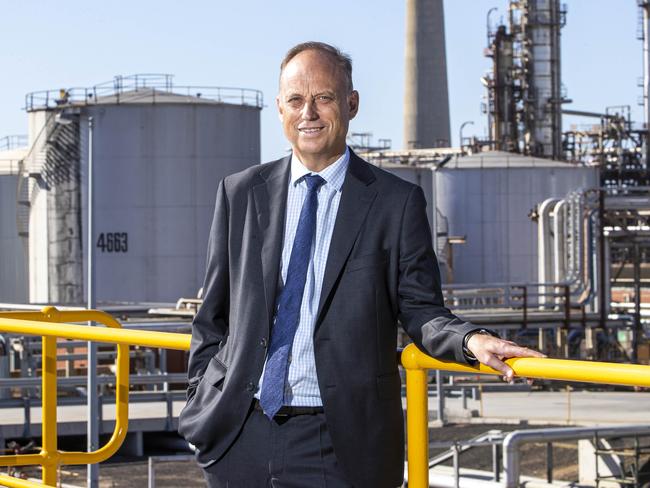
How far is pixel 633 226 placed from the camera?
42.3 m

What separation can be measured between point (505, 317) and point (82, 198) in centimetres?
1209

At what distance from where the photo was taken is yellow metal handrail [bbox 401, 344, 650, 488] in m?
3.11

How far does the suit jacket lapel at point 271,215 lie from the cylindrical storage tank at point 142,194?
32.1 m

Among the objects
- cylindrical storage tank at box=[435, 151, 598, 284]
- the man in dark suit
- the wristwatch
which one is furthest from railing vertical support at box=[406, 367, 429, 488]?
cylindrical storage tank at box=[435, 151, 598, 284]

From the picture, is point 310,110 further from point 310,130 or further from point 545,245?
point 545,245

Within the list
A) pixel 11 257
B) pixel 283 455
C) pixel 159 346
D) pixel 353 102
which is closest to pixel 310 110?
pixel 353 102

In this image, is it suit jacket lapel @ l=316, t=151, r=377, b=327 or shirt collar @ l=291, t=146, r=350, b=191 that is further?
shirt collar @ l=291, t=146, r=350, b=191

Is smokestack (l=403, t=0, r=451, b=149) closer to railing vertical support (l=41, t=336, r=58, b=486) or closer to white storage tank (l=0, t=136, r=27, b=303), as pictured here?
white storage tank (l=0, t=136, r=27, b=303)

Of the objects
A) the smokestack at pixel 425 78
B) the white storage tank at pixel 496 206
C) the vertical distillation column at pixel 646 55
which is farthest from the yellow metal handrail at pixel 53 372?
the smokestack at pixel 425 78

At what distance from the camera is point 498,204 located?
1735 inches

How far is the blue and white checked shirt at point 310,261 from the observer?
3420 mm

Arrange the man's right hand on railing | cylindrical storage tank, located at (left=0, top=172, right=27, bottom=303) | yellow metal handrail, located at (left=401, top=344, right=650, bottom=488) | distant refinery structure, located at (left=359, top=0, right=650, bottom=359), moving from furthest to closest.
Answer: cylindrical storage tank, located at (left=0, top=172, right=27, bottom=303) < distant refinery structure, located at (left=359, top=0, right=650, bottom=359) < the man's right hand on railing < yellow metal handrail, located at (left=401, top=344, right=650, bottom=488)

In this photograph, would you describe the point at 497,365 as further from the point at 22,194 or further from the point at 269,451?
the point at 22,194

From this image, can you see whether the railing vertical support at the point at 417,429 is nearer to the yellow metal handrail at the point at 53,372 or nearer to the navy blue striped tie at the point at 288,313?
the navy blue striped tie at the point at 288,313
